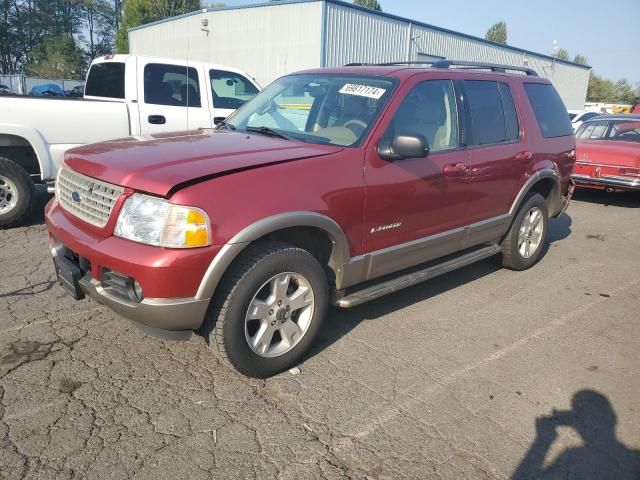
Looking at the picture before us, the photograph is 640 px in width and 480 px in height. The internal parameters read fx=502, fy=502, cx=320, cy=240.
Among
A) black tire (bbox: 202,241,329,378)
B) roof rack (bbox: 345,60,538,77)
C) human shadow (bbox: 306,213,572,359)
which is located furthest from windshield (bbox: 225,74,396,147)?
human shadow (bbox: 306,213,572,359)

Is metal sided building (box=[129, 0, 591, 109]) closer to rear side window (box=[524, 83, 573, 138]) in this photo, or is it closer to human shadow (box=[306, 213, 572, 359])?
rear side window (box=[524, 83, 573, 138])

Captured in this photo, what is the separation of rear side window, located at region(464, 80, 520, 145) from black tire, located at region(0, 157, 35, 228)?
16.2 feet

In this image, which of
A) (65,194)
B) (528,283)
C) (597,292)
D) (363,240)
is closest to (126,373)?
(65,194)

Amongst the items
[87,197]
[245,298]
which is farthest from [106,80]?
[245,298]

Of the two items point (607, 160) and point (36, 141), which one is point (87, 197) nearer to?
point (36, 141)

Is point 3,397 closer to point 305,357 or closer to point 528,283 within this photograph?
point 305,357

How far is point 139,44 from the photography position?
97.6 feet

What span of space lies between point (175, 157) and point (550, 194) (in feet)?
14.2

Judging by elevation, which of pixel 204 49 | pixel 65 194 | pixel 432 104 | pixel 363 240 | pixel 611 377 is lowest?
pixel 611 377

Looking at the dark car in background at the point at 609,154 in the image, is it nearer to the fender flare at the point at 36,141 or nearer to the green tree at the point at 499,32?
the fender flare at the point at 36,141

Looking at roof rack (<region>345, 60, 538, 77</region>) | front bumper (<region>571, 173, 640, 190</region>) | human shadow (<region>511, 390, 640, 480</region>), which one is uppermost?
roof rack (<region>345, 60, 538, 77</region>)

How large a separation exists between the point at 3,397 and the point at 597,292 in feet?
16.5

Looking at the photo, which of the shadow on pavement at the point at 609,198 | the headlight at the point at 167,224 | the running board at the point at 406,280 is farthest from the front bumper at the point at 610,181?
the headlight at the point at 167,224

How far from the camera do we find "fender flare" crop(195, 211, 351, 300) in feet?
8.79
